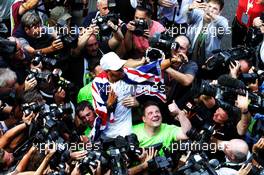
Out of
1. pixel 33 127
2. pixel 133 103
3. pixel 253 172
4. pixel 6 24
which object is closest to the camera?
pixel 253 172

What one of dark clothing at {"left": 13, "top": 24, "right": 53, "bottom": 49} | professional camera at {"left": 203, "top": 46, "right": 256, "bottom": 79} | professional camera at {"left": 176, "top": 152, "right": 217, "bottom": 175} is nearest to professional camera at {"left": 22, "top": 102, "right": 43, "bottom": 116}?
dark clothing at {"left": 13, "top": 24, "right": 53, "bottom": 49}

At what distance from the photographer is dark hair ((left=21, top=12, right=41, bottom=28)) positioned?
7.98 metres

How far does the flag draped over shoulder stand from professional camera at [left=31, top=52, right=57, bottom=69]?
576 mm

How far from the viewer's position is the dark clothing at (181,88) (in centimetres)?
787

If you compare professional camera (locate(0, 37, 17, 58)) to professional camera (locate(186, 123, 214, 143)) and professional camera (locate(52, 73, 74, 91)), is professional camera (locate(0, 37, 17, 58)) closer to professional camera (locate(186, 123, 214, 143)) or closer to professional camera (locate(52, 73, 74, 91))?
professional camera (locate(52, 73, 74, 91))

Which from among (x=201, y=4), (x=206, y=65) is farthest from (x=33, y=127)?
(x=201, y=4)

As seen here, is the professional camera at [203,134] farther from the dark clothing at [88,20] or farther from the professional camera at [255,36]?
the dark clothing at [88,20]

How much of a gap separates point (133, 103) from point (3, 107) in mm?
1376

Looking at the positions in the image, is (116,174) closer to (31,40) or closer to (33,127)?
(33,127)

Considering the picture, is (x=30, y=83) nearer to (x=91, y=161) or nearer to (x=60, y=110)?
(x=60, y=110)

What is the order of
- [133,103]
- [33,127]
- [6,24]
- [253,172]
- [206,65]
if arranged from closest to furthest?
[253,172] → [33,127] → [133,103] → [206,65] → [6,24]

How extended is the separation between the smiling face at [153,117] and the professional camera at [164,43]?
718mm

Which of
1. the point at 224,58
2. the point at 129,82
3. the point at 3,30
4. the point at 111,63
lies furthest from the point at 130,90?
the point at 3,30

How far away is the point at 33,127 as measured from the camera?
22.3 ft
